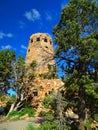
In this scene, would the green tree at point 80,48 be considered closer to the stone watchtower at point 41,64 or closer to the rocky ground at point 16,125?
the stone watchtower at point 41,64

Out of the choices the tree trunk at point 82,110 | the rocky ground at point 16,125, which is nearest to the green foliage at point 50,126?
the tree trunk at point 82,110

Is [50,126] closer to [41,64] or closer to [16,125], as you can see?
[41,64]

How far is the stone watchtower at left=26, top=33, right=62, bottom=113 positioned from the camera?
17755mm

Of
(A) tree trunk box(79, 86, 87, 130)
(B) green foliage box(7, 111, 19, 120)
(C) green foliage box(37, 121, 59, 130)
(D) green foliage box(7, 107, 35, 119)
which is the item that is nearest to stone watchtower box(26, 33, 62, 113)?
(D) green foliage box(7, 107, 35, 119)

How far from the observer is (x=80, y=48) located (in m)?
16.0

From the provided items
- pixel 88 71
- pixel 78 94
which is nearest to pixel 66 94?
pixel 78 94

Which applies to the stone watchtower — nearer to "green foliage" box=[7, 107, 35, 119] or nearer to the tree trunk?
"green foliage" box=[7, 107, 35, 119]

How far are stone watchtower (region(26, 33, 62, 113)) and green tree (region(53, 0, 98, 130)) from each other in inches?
54.1

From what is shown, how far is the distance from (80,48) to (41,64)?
3.60m

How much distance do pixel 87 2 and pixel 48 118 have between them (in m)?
9.69

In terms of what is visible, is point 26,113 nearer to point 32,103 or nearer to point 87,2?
point 32,103

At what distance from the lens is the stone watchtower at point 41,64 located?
17.8 m

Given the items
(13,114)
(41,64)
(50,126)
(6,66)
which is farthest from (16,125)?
(6,66)

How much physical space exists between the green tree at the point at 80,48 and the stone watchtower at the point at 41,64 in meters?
1.37
